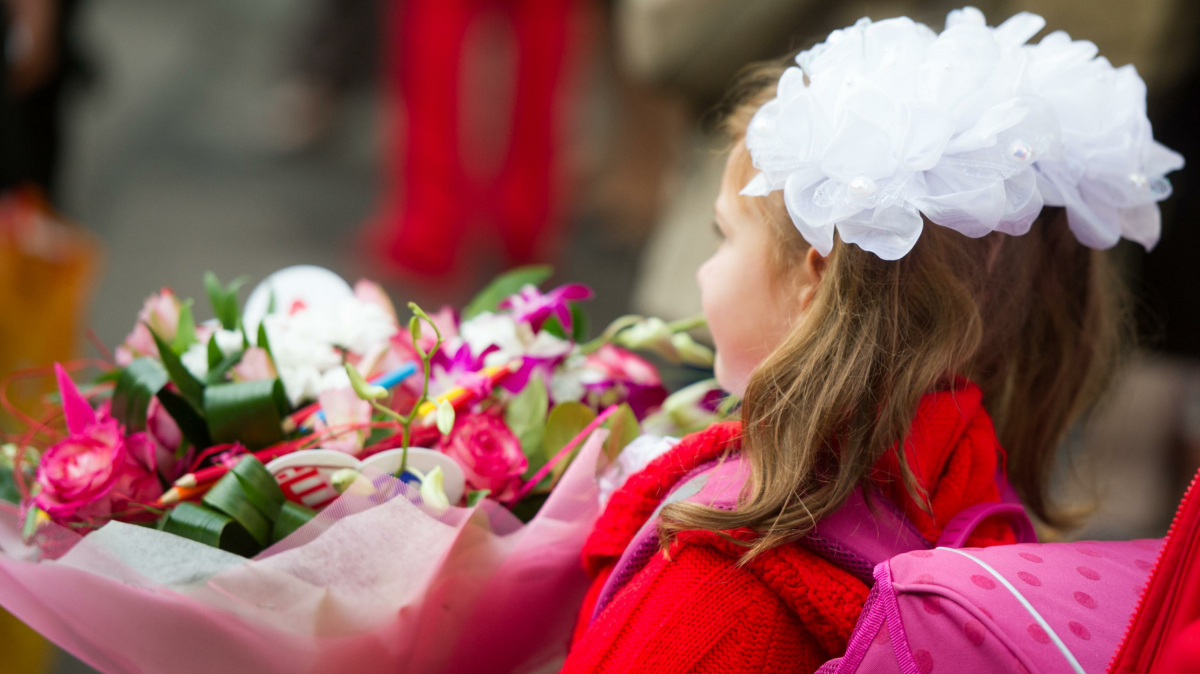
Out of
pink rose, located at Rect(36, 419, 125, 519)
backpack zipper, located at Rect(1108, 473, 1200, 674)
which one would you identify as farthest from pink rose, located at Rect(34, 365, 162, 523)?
backpack zipper, located at Rect(1108, 473, 1200, 674)

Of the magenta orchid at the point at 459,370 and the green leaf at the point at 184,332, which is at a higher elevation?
the green leaf at the point at 184,332

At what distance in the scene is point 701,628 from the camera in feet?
1.99

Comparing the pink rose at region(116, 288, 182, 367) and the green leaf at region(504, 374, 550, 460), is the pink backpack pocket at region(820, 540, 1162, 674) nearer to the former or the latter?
the green leaf at region(504, 374, 550, 460)

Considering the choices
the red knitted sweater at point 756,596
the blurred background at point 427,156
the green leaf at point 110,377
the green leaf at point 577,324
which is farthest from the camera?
the blurred background at point 427,156

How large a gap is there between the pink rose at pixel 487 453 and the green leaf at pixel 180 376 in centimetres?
20

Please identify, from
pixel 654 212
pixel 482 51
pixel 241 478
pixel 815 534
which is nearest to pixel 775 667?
pixel 815 534

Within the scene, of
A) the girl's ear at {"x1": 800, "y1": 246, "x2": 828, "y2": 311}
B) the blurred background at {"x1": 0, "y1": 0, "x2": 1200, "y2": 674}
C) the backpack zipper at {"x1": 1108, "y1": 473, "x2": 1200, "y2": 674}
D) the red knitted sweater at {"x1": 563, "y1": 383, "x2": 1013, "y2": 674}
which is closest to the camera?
the backpack zipper at {"x1": 1108, "y1": 473, "x2": 1200, "y2": 674}

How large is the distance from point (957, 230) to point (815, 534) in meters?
0.23

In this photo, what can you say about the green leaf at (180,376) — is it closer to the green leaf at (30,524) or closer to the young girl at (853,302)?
the green leaf at (30,524)

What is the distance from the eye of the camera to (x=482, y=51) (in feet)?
11.3

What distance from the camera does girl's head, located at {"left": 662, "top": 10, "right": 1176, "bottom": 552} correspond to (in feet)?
2.13

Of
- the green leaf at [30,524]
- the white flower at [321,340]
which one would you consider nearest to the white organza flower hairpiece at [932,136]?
the white flower at [321,340]

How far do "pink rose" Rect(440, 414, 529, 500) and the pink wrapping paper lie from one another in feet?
0.12

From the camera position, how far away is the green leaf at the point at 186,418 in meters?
0.77
